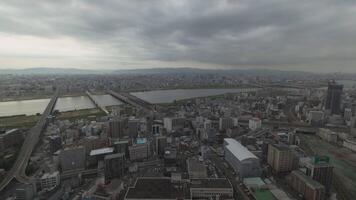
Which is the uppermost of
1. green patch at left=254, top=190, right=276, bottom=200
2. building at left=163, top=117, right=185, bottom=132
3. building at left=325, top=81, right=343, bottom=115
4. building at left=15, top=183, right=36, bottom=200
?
building at left=325, top=81, right=343, bottom=115

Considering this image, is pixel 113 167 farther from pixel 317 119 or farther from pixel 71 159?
pixel 317 119

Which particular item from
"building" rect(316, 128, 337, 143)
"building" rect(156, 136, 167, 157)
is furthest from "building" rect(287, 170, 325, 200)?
"building" rect(316, 128, 337, 143)

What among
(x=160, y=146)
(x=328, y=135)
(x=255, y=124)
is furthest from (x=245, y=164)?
(x=328, y=135)

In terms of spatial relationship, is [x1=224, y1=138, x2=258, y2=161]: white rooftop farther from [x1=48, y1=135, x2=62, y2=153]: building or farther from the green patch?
[x1=48, y1=135, x2=62, y2=153]: building

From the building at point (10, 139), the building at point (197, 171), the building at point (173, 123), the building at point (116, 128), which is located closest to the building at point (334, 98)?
the building at point (173, 123)

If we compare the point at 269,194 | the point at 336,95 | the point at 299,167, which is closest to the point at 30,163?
the point at 269,194

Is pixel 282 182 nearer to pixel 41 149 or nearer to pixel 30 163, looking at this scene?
pixel 30 163

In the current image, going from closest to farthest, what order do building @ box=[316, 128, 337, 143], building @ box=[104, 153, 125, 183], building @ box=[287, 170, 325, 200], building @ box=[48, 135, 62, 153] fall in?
building @ box=[287, 170, 325, 200]
building @ box=[104, 153, 125, 183]
building @ box=[48, 135, 62, 153]
building @ box=[316, 128, 337, 143]
